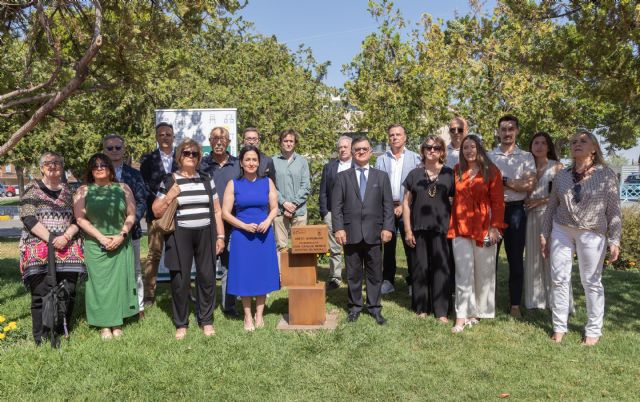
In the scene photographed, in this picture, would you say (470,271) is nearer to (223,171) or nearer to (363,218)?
(363,218)

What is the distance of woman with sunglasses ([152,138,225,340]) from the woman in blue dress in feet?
0.65

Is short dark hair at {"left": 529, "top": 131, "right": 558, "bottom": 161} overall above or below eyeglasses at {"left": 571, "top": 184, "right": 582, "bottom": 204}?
above

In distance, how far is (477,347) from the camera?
530 centimetres

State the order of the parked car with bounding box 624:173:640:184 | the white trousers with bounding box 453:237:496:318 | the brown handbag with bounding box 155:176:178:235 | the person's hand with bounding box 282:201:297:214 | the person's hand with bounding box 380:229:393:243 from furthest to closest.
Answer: the parked car with bounding box 624:173:640:184
the person's hand with bounding box 282:201:297:214
the person's hand with bounding box 380:229:393:243
the white trousers with bounding box 453:237:496:318
the brown handbag with bounding box 155:176:178:235

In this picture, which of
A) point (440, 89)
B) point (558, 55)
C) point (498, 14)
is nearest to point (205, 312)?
point (558, 55)

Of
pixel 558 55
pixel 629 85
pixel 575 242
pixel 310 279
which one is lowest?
pixel 310 279

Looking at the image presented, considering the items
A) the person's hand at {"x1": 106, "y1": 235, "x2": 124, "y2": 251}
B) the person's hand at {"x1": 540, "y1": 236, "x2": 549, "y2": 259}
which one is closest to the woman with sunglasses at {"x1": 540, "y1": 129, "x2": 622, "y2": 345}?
the person's hand at {"x1": 540, "y1": 236, "x2": 549, "y2": 259}

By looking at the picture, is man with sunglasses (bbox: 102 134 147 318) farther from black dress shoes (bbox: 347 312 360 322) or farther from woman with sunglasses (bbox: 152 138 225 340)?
black dress shoes (bbox: 347 312 360 322)

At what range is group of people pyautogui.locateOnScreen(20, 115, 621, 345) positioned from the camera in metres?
5.44

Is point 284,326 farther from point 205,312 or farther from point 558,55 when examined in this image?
point 558,55

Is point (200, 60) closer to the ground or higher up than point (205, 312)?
higher up

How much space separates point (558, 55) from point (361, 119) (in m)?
11.0

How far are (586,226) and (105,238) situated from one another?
4878mm

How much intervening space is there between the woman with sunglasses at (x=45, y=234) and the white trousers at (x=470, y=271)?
409cm
